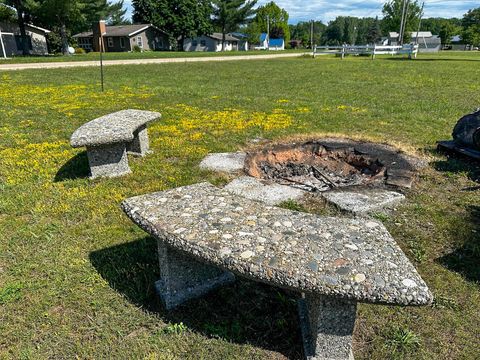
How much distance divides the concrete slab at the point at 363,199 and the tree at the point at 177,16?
5381 centimetres

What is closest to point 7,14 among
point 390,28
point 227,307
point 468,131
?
point 468,131

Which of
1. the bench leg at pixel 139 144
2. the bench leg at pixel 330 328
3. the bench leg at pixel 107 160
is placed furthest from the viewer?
the bench leg at pixel 139 144

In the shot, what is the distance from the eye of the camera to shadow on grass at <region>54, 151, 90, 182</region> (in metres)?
5.02

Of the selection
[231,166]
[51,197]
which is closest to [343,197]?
[231,166]

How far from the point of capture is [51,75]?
17234mm

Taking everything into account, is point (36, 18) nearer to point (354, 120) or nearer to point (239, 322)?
point (354, 120)

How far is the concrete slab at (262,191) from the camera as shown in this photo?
421cm

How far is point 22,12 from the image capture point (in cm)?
3419

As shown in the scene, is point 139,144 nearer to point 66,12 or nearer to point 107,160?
point 107,160

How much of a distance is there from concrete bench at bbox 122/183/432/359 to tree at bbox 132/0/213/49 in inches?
2172

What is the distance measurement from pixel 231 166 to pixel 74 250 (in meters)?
2.54

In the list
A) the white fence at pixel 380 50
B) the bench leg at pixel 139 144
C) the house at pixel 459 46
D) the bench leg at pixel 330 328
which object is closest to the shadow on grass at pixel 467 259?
the bench leg at pixel 330 328

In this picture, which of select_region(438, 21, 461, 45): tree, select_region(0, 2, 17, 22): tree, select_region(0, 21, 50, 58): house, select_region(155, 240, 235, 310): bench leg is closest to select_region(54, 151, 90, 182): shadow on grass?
select_region(155, 240, 235, 310): bench leg

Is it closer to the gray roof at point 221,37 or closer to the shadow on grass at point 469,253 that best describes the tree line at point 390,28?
the gray roof at point 221,37
